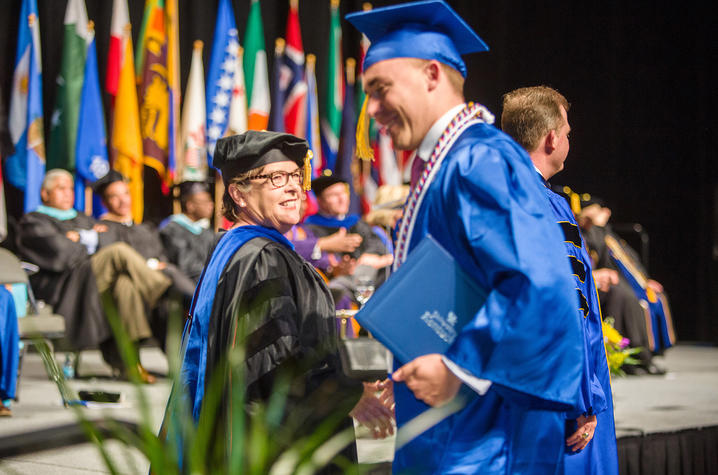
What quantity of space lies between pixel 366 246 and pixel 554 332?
533 centimetres

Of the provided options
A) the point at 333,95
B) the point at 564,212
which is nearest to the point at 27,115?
the point at 333,95

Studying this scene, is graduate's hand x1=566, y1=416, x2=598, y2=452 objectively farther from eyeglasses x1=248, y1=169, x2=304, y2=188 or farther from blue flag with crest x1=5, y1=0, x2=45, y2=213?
blue flag with crest x1=5, y1=0, x2=45, y2=213

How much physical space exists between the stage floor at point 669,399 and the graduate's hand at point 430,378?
257 centimetres

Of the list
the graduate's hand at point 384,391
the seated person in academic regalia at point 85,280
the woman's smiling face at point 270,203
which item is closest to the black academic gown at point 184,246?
the seated person in academic regalia at point 85,280

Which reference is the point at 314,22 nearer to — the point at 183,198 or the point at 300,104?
the point at 300,104

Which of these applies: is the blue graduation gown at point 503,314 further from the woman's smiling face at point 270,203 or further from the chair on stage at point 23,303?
the chair on stage at point 23,303

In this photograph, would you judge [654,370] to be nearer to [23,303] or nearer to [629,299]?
[629,299]

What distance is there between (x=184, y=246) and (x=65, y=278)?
1.11 meters

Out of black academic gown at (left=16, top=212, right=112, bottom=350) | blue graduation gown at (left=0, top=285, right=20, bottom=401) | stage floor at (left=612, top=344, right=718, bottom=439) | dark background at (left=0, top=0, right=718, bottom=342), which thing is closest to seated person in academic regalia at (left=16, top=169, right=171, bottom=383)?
black academic gown at (left=16, top=212, right=112, bottom=350)

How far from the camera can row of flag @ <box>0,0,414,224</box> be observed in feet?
24.5

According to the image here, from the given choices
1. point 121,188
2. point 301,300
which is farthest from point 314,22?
point 301,300

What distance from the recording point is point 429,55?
1.32 metres

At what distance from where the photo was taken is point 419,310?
3.96ft

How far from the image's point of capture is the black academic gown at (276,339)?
5.66ft
